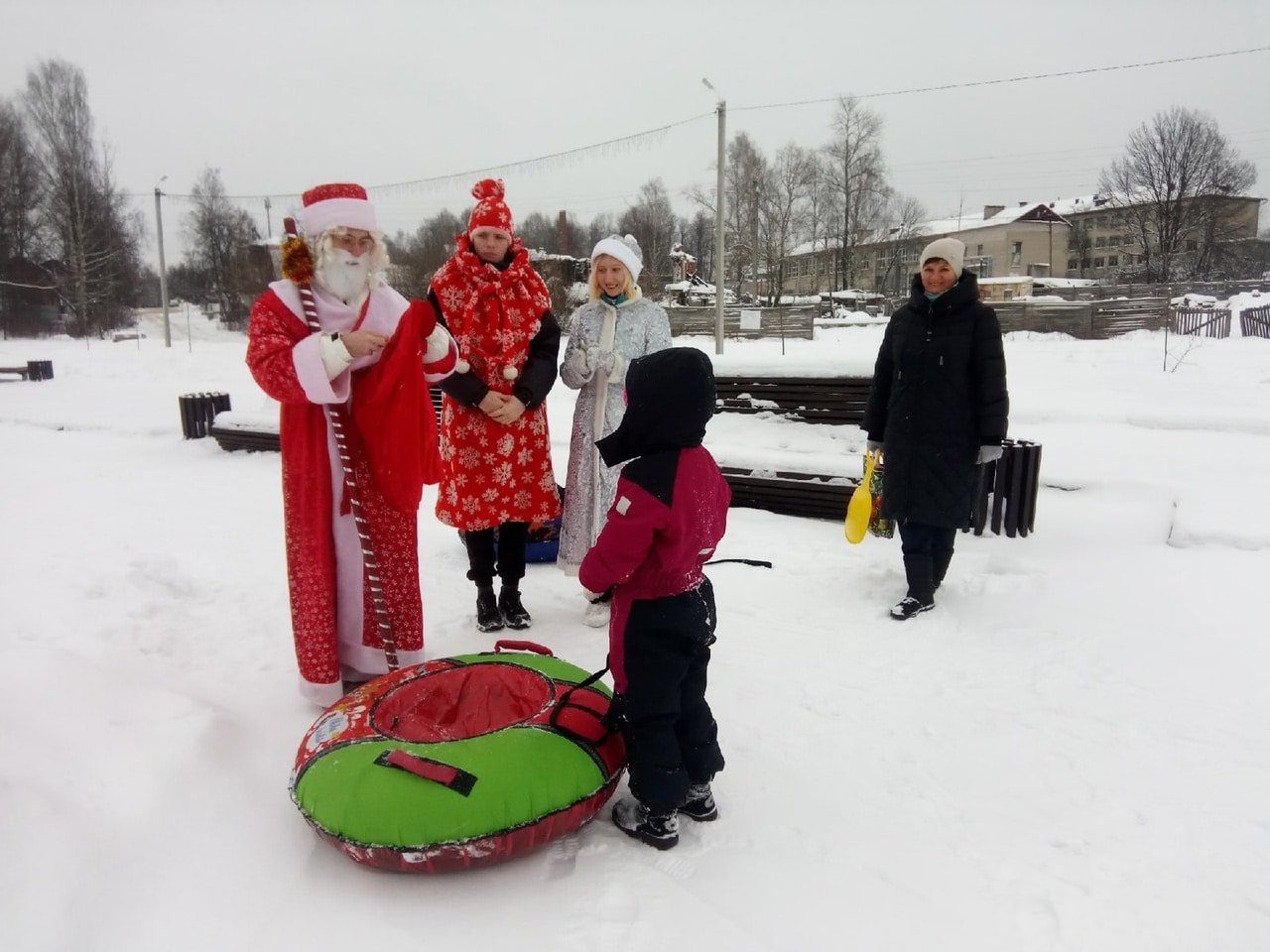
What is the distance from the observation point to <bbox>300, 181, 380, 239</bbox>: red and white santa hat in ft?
8.64

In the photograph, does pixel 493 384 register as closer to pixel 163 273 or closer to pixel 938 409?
pixel 938 409

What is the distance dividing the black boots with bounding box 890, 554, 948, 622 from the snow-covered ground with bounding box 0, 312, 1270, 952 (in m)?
0.09

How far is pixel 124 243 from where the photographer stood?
3647cm

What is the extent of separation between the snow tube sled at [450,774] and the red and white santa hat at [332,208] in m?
1.57

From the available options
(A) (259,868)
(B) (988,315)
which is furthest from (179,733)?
(B) (988,315)

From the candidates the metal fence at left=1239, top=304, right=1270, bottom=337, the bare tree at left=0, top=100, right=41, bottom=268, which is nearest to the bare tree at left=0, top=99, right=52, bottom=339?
the bare tree at left=0, top=100, right=41, bottom=268

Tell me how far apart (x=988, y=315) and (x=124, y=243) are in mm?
42932

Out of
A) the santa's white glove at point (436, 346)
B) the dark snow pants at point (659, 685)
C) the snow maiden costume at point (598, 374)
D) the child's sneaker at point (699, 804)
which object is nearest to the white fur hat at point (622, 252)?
the snow maiden costume at point (598, 374)

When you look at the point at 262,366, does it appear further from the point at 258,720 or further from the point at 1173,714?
the point at 1173,714

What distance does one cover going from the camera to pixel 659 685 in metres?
2.13

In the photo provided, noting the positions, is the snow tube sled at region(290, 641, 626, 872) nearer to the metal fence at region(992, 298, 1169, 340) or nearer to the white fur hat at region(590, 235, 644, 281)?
the white fur hat at region(590, 235, 644, 281)

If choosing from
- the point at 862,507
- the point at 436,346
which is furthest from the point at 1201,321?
the point at 436,346

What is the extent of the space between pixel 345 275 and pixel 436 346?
398 mm

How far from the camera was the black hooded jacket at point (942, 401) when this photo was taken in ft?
12.1
